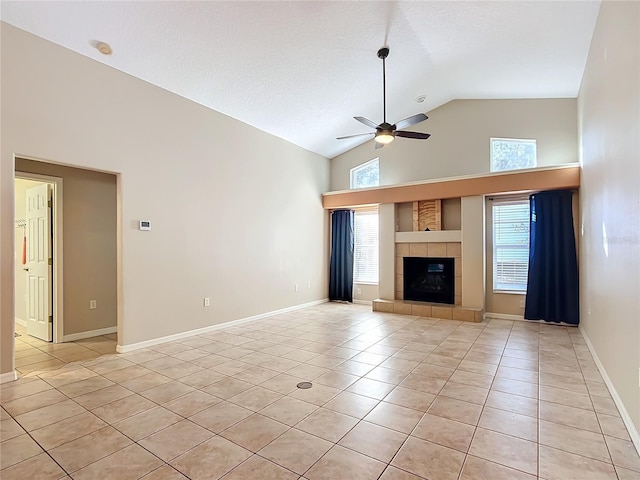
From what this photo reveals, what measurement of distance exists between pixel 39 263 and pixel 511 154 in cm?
781

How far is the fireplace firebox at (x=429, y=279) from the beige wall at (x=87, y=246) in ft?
17.4

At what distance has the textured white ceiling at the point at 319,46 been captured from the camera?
11.2 feet

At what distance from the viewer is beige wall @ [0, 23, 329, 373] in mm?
3375

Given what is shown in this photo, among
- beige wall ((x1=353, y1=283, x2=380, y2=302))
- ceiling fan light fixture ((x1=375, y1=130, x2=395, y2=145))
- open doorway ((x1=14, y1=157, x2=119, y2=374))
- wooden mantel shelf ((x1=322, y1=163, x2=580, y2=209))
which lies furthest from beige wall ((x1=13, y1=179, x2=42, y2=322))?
beige wall ((x1=353, y1=283, x2=380, y2=302))

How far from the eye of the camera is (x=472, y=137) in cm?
625

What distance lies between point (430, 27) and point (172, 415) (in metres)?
4.92

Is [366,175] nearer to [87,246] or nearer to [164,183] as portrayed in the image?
[164,183]

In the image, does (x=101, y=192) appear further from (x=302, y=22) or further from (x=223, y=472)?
(x=223, y=472)

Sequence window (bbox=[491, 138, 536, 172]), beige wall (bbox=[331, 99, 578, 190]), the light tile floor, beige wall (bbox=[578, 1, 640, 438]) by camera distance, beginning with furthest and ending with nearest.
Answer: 1. window (bbox=[491, 138, 536, 172])
2. beige wall (bbox=[331, 99, 578, 190])
3. beige wall (bbox=[578, 1, 640, 438])
4. the light tile floor

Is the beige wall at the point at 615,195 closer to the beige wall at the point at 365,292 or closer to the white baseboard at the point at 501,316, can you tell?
the white baseboard at the point at 501,316

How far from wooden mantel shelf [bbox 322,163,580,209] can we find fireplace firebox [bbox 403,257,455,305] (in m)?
1.25

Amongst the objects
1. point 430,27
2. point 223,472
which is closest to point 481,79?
point 430,27

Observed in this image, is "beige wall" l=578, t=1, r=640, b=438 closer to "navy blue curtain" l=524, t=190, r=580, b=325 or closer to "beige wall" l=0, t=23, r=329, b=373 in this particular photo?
"navy blue curtain" l=524, t=190, r=580, b=325

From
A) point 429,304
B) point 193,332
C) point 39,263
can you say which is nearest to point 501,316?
point 429,304
